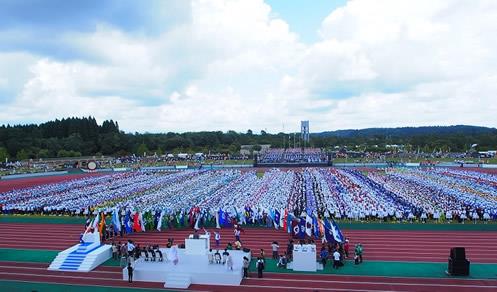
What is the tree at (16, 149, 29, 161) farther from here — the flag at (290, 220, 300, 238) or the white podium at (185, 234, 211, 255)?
the white podium at (185, 234, 211, 255)

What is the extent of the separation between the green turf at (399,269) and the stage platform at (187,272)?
61.2 inches

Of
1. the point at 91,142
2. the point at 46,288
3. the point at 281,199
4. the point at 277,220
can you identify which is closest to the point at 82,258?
the point at 46,288

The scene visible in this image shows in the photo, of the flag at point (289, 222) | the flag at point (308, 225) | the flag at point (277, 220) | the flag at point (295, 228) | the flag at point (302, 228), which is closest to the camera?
the flag at point (308, 225)

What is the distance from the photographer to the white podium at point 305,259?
1587 centimetres

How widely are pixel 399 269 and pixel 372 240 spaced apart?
4.54 metres

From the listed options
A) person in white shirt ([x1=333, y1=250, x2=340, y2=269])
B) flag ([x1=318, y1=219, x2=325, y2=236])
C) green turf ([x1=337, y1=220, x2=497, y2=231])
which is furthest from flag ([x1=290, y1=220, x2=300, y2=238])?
person in white shirt ([x1=333, y1=250, x2=340, y2=269])

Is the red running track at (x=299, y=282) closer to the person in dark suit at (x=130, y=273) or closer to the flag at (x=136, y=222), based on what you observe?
the person in dark suit at (x=130, y=273)

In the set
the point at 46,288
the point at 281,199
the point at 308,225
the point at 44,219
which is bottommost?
the point at 46,288

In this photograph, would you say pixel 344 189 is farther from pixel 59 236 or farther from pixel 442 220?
pixel 59 236

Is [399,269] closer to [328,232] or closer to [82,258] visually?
[328,232]

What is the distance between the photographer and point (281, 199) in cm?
3048

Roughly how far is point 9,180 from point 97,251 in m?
52.8

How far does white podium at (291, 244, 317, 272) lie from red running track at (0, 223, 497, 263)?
8.31ft

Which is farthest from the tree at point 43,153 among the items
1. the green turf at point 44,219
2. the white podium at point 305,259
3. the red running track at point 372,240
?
the white podium at point 305,259
